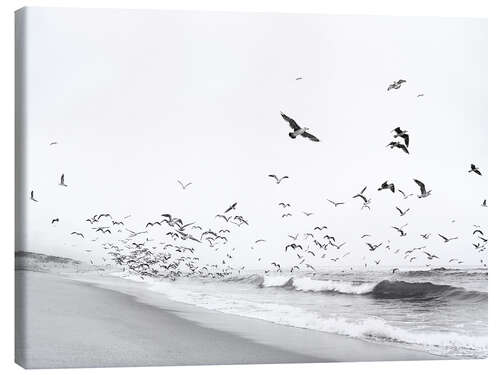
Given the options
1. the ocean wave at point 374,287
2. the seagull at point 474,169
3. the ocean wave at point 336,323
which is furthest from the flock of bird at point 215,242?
the seagull at point 474,169

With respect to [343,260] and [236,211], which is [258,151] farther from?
[343,260]

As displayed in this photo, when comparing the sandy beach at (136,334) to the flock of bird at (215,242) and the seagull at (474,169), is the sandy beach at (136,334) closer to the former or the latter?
the flock of bird at (215,242)

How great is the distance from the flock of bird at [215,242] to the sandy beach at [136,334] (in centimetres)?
29

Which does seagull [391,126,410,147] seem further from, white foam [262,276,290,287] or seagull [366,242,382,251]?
white foam [262,276,290,287]

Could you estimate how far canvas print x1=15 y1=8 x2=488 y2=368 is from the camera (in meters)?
10.0

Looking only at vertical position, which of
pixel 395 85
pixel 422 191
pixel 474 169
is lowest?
pixel 422 191

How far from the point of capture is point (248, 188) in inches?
407

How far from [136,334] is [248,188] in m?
1.60

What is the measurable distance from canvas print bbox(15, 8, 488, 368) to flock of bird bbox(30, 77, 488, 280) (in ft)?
0.06

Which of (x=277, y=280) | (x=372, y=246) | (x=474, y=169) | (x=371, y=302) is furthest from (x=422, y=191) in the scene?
(x=277, y=280)

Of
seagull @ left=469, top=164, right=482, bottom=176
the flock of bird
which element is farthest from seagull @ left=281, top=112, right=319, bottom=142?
seagull @ left=469, top=164, right=482, bottom=176

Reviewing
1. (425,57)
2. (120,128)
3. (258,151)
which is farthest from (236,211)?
(425,57)

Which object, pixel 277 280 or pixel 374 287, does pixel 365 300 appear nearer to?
pixel 374 287

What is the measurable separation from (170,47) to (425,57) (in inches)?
91.5
